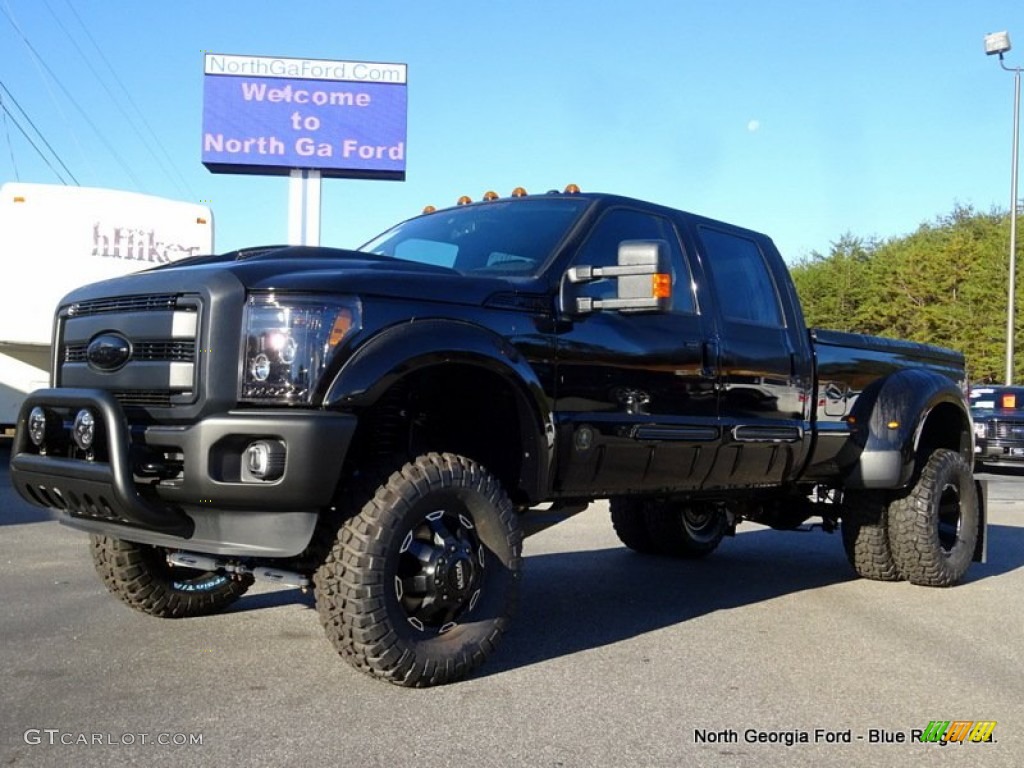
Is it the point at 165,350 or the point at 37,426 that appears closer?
the point at 165,350

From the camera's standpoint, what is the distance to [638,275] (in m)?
4.27

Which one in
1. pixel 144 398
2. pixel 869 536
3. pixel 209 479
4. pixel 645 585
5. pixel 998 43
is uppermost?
pixel 998 43

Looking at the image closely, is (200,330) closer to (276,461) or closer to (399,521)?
(276,461)

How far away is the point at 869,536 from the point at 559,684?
329 cm

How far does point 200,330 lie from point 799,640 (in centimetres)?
318

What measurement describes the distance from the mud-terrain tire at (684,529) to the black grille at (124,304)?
431 centimetres

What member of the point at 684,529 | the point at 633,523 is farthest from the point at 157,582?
the point at 684,529

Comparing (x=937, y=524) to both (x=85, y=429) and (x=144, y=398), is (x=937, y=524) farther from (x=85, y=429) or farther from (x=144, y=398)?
(x=85, y=429)

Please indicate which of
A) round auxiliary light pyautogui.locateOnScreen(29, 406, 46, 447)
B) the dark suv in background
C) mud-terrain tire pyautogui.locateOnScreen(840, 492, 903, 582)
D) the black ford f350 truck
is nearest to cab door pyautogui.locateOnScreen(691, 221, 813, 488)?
the black ford f350 truck

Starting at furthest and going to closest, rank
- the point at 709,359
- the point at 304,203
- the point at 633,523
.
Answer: the point at 304,203 → the point at 633,523 → the point at 709,359

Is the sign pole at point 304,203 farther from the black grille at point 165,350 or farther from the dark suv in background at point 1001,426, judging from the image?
the black grille at point 165,350

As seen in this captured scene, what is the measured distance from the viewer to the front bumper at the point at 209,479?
3496 millimetres

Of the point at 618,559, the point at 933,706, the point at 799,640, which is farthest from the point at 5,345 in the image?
the point at 933,706

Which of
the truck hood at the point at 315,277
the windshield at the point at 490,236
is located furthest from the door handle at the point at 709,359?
the truck hood at the point at 315,277
